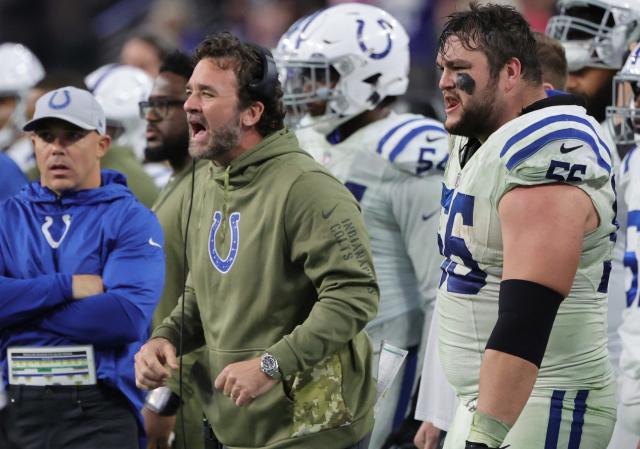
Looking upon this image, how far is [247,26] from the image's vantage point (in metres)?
12.3

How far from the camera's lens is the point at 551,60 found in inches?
168

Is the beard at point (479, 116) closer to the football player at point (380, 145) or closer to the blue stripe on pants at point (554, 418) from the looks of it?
the blue stripe on pants at point (554, 418)

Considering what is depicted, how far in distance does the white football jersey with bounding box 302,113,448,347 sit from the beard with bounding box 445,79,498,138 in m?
1.53

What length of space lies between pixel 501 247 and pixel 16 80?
5434 millimetres

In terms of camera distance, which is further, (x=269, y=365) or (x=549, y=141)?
(x=269, y=365)

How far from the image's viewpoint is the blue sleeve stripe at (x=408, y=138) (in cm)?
472

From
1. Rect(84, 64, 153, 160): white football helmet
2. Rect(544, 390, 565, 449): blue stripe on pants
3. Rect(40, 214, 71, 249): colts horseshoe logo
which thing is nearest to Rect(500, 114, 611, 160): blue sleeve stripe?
Rect(544, 390, 565, 449): blue stripe on pants

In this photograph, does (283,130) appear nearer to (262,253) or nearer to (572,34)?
(262,253)

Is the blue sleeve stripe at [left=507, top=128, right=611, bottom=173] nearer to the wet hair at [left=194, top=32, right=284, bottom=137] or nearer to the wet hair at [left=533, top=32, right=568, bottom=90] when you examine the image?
the wet hair at [left=194, top=32, right=284, bottom=137]

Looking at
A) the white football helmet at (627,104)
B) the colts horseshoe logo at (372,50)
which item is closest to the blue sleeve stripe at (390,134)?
the colts horseshoe logo at (372,50)

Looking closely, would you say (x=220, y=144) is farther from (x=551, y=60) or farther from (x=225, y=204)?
(x=551, y=60)

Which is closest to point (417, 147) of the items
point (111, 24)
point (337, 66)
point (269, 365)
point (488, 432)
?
point (337, 66)

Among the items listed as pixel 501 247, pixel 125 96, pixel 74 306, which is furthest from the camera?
pixel 125 96

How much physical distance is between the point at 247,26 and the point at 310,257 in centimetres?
895
